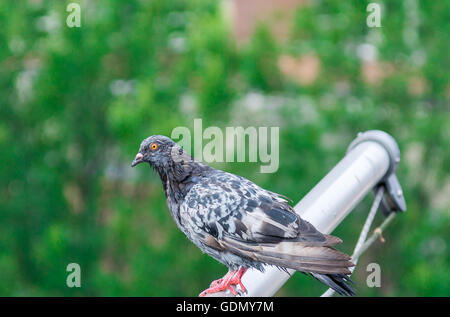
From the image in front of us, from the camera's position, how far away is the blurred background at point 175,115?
549 cm

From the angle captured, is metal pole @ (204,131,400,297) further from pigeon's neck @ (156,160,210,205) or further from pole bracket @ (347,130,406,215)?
pigeon's neck @ (156,160,210,205)

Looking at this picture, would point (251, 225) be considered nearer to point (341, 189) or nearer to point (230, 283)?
point (230, 283)

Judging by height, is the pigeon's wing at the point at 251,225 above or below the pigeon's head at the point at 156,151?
below

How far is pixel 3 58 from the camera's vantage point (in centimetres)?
617

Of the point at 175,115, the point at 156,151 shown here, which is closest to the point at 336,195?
the point at 156,151

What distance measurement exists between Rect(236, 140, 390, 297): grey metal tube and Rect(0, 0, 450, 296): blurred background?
150 inches

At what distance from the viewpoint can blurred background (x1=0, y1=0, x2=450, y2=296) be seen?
5.49 metres

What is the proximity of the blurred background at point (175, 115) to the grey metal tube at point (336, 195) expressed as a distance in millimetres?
3802

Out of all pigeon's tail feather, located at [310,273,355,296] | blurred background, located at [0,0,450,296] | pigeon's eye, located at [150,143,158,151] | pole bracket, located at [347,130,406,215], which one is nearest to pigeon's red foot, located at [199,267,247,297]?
pigeon's tail feather, located at [310,273,355,296]

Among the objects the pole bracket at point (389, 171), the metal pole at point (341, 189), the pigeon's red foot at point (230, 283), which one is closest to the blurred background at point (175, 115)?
the pole bracket at point (389, 171)

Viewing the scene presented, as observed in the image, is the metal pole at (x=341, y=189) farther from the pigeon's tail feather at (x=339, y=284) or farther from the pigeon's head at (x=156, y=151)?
the pigeon's head at (x=156, y=151)

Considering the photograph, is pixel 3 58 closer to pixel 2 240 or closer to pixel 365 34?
pixel 2 240

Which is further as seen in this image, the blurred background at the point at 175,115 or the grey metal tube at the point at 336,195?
the blurred background at the point at 175,115

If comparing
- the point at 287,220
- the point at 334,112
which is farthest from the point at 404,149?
the point at 287,220
